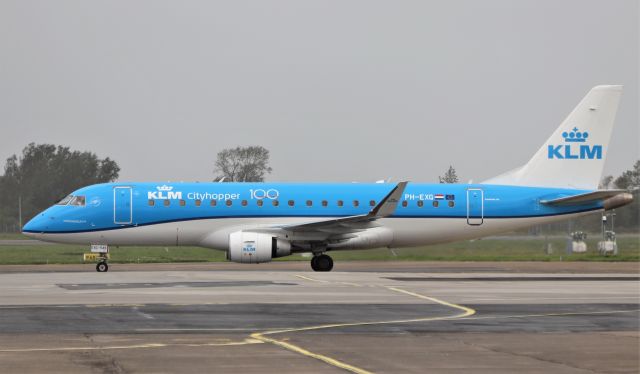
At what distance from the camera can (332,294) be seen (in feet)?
73.0

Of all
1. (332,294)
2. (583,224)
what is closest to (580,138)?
(332,294)

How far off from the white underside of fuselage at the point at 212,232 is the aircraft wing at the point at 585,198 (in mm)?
A: 2604

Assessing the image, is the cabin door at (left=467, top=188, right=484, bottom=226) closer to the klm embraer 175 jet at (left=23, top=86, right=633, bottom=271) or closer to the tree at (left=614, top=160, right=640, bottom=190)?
the klm embraer 175 jet at (left=23, top=86, right=633, bottom=271)

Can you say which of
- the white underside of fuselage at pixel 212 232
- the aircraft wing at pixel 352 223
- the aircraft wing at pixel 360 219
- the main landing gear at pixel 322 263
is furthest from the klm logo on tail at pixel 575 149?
the main landing gear at pixel 322 263

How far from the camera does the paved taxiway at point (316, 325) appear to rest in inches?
456

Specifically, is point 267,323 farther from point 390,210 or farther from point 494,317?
point 390,210

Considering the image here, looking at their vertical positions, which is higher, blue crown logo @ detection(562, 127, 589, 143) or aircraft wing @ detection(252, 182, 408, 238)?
blue crown logo @ detection(562, 127, 589, 143)

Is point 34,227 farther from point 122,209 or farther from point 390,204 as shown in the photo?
point 390,204

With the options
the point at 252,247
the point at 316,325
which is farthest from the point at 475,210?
the point at 316,325

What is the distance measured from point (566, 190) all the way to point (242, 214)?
1246cm

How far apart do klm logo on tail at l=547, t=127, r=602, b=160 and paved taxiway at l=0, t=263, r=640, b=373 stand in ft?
32.6

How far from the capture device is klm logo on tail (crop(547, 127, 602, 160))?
37250mm

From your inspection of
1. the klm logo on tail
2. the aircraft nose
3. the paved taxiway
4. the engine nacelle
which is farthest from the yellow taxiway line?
the klm logo on tail

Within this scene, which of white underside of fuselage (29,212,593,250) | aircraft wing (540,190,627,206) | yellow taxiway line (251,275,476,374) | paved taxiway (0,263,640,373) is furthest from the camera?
aircraft wing (540,190,627,206)
